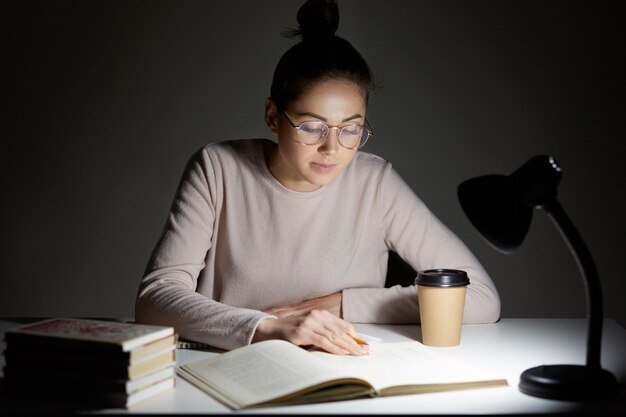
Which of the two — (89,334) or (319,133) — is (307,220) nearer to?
(319,133)

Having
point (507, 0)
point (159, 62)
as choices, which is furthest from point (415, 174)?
point (159, 62)

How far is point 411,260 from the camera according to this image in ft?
7.27

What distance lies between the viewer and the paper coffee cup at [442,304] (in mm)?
1718

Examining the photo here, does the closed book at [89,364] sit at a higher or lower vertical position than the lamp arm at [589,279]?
lower

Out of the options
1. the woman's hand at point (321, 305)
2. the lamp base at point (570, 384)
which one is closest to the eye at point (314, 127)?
the woman's hand at point (321, 305)

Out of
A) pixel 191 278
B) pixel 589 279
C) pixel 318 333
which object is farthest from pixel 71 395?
pixel 589 279

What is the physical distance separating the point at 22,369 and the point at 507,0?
8.76ft

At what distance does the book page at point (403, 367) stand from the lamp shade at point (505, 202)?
0.23 metres

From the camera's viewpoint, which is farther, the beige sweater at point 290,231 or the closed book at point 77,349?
the beige sweater at point 290,231

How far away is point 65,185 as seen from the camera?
11.5 feet

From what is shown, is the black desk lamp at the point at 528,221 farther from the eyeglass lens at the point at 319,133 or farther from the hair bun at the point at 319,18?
the hair bun at the point at 319,18

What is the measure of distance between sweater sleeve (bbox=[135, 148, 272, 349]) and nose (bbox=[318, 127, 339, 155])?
14.5 inches

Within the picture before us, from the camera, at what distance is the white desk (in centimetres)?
128

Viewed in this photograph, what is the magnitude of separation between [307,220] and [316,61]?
1.44ft
